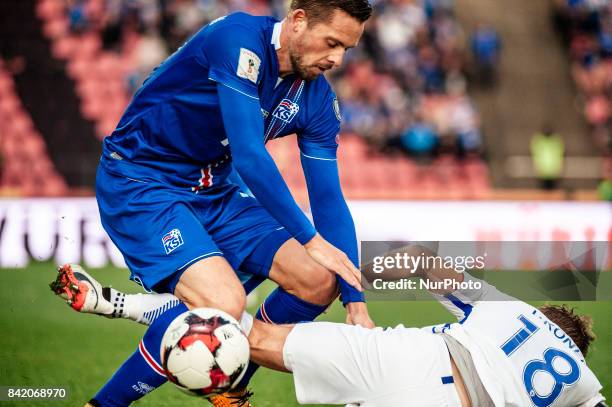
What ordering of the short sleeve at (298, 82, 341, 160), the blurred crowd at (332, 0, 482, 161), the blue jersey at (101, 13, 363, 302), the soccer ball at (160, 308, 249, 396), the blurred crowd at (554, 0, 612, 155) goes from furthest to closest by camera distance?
the blurred crowd at (554, 0, 612, 155) → the blurred crowd at (332, 0, 482, 161) → the short sleeve at (298, 82, 341, 160) → the blue jersey at (101, 13, 363, 302) → the soccer ball at (160, 308, 249, 396)

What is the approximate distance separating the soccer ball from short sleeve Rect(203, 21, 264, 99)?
1.14 metres

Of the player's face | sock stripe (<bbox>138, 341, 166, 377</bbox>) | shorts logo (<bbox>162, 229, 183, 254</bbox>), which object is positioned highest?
the player's face

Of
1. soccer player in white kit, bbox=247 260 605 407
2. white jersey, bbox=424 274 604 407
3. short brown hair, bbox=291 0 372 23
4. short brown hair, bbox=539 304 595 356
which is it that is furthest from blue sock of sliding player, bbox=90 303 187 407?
short brown hair, bbox=539 304 595 356

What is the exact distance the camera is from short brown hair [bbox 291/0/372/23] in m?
4.35

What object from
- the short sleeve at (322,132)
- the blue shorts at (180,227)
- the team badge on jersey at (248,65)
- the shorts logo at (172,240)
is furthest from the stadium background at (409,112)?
the team badge on jersey at (248,65)

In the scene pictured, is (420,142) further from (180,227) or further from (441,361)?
(441,361)

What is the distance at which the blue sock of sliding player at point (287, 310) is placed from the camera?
496 centimetres

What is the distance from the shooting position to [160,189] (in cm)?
484

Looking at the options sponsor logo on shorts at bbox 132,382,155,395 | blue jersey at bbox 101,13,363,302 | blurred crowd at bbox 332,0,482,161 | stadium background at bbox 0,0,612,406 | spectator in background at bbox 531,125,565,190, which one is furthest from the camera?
spectator in background at bbox 531,125,565,190

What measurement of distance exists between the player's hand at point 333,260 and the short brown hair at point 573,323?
3.70 ft

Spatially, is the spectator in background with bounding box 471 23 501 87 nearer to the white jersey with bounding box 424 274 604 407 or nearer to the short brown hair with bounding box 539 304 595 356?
the short brown hair with bounding box 539 304 595 356

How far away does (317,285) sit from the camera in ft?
16.0

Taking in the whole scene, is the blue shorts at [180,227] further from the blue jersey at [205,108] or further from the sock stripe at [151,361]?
the sock stripe at [151,361]

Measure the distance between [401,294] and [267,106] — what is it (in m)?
1.29
